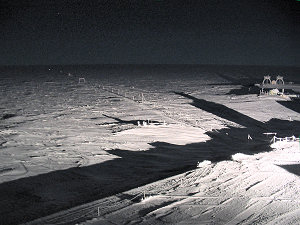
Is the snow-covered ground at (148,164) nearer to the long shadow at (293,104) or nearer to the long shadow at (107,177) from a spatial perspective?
the long shadow at (107,177)

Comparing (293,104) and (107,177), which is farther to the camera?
(293,104)

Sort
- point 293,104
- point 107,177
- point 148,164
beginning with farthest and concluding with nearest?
point 293,104 → point 148,164 → point 107,177

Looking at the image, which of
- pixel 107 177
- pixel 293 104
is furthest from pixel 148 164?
pixel 293 104

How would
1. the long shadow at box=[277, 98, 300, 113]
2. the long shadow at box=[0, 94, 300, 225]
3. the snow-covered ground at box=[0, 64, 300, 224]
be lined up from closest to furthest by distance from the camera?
the snow-covered ground at box=[0, 64, 300, 224], the long shadow at box=[0, 94, 300, 225], the long shadow at box=[277, 98, 300, 113]

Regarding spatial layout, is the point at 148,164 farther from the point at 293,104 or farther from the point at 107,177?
the point at 293,104

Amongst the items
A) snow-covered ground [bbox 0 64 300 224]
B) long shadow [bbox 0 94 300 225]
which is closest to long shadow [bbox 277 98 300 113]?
snow-covered ground [bbox 0 64 300 224]

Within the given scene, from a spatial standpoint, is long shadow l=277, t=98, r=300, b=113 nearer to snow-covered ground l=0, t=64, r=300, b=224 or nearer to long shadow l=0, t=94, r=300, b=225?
snow-covered ground l=0, t=64, r=300, b=224
